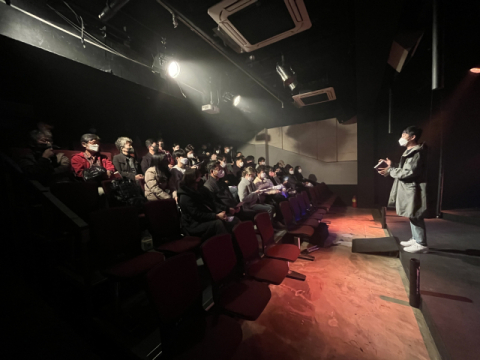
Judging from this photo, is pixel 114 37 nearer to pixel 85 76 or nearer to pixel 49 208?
pixel 85 76

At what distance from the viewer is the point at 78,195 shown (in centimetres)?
227

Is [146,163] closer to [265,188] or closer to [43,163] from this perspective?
[43,163]

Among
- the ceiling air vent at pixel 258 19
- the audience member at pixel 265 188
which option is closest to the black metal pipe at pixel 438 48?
the ceiling air vent at pixel 258 19

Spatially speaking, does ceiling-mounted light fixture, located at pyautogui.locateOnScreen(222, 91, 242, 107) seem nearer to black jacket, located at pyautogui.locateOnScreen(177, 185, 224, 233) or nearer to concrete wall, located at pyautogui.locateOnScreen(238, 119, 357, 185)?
concrete wall, located at pyautogui.locateOnScreen(238, 119, 357, 185)

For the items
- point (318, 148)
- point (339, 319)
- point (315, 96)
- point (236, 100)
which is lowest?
point (339, 319)

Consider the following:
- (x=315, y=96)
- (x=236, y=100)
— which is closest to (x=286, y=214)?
(x=315, y=96)

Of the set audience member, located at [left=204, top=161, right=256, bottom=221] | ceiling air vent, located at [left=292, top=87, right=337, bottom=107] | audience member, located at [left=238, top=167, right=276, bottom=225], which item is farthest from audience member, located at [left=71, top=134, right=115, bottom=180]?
ceiling air vent, located at [left=292, top=87, right=337, bottom=107]

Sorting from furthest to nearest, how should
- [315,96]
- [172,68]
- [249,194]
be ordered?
[315,96], [172,68], [249,194]

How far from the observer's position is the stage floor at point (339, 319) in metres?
1.56

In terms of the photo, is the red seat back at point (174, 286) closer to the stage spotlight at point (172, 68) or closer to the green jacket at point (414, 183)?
the green jacket at point (414, 183)

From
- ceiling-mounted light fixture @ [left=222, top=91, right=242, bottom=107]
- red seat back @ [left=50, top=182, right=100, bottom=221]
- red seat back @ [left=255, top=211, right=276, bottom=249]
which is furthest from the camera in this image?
ceiling-mounted light fixture @ [left=222, top=91, right=242, bottom=107]

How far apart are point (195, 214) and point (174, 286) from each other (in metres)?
1.29

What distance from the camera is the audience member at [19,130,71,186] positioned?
2527 mm

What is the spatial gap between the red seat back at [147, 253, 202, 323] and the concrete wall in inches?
308
